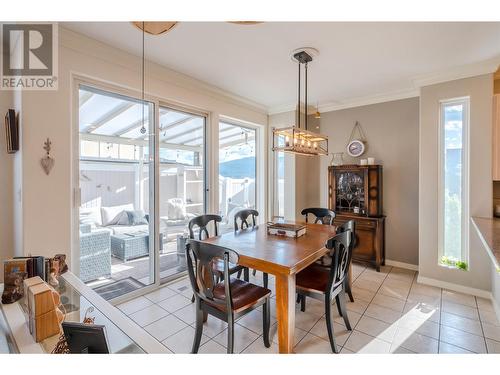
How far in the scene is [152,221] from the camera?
2.92 m

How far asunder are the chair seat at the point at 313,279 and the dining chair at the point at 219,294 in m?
0.36

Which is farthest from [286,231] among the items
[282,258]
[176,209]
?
[176,209]

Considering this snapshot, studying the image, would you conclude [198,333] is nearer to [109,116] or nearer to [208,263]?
[208,263]

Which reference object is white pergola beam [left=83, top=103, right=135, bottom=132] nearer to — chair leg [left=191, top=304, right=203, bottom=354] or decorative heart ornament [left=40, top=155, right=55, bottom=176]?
decorative heart ornament [left=40, top=155, right=55, bottom=176]

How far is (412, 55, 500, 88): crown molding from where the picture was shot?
2.64 meters

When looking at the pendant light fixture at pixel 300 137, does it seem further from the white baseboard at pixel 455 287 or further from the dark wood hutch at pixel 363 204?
the white baseboard at pixel 455 287

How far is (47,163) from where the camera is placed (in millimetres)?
2057

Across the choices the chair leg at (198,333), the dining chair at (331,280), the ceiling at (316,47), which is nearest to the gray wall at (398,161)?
the ceiling at (316,47)

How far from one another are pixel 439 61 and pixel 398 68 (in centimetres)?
39

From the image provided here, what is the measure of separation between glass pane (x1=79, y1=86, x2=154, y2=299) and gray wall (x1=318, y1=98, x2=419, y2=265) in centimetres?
332

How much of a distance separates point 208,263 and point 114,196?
1620 millimetres

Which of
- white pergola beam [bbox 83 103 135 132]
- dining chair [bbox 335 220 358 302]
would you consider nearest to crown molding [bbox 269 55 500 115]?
dining chair [bbox 335 220 358 302]
